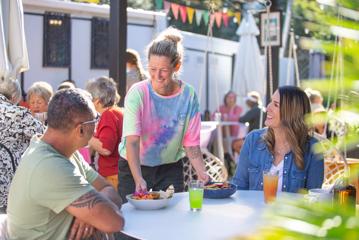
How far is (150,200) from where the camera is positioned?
2318 millimetres

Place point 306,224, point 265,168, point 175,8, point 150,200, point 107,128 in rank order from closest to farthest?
point 306,224 < point 150,200 < point 265,168 < point 107,128 < point 175,8

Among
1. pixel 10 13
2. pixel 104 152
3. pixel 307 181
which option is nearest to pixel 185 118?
pixel 307 181

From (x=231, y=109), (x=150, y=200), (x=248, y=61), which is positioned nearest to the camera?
(x=150, y=200)

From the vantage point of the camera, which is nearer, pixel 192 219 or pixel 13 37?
pixel 192 219

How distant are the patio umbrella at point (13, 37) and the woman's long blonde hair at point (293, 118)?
1.94 metres

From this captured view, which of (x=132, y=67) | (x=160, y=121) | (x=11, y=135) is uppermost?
(x=132, y=67)

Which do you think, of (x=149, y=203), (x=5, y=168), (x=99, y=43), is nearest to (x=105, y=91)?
(x=5, y=168)

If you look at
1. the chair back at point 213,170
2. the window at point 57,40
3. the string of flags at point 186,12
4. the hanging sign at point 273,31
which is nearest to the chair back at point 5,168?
the chair back at point 213,170

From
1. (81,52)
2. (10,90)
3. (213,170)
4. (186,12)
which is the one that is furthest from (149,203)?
(186,12)

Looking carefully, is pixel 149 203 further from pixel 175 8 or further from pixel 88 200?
pixel 175 8

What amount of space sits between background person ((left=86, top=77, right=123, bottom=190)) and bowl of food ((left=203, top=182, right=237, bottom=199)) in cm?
135

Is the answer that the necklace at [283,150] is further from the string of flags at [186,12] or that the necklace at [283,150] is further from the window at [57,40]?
the string of flags at [186,12]

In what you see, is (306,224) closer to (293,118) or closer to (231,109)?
(293,118)

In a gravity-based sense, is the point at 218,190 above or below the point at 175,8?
below
